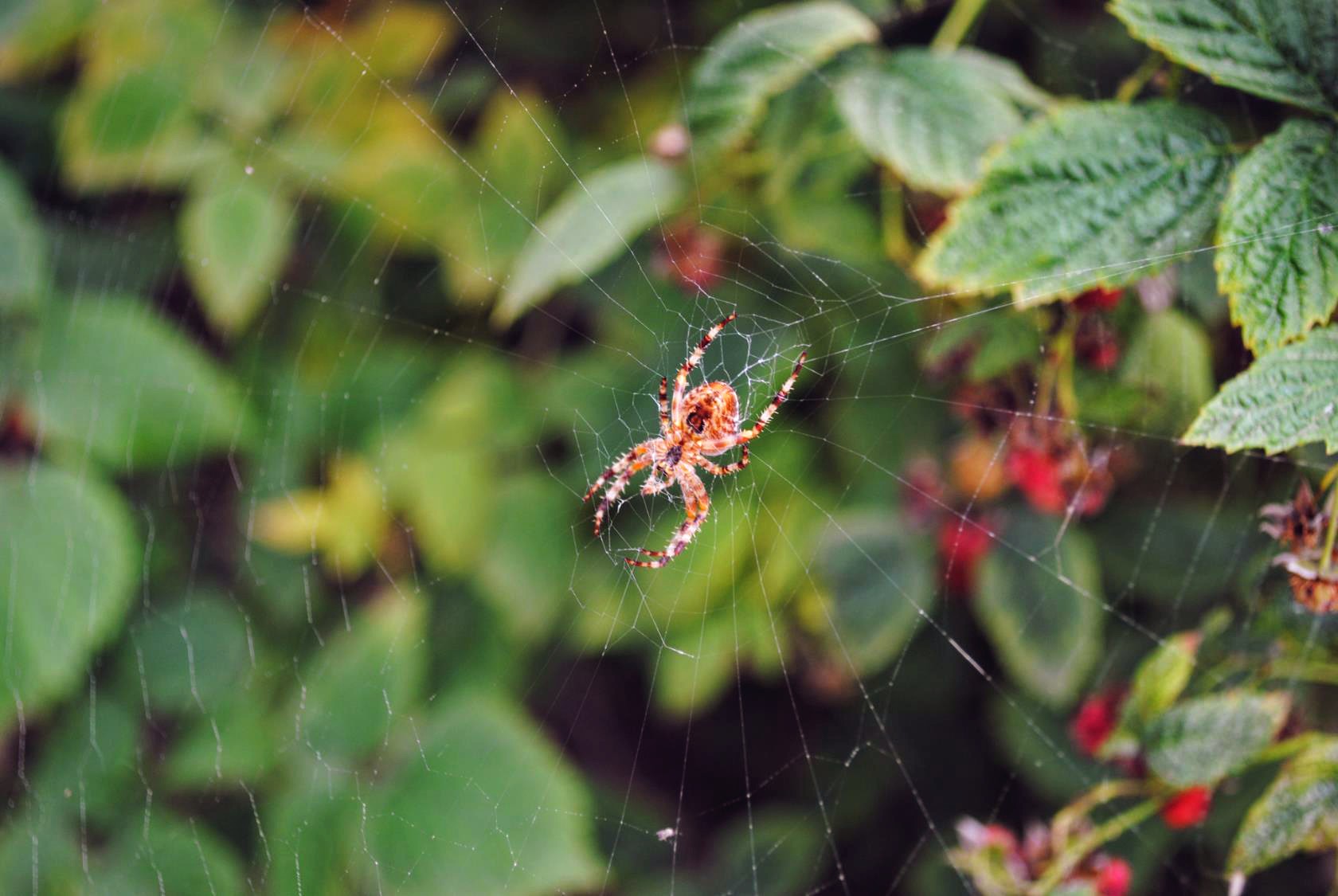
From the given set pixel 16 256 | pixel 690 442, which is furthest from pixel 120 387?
pixel 690 442

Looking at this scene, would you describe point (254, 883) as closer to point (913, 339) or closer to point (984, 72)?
point (913, 339)

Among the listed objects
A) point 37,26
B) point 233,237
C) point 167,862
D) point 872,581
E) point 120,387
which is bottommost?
point 167,862

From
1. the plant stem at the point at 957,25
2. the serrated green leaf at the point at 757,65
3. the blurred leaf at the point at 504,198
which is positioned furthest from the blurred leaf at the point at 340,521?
the plant stem at the point at 957,25

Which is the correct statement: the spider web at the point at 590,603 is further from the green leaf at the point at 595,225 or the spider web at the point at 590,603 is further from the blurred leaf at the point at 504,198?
the green leaf at the point at 595,225

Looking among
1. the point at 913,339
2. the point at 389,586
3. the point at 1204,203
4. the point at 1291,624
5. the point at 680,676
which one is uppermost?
the point at 1204,203

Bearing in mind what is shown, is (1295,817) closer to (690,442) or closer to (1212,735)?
(1212,735)

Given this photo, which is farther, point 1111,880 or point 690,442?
point 690,442

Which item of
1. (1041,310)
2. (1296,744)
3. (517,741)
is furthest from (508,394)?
(1296,744)
